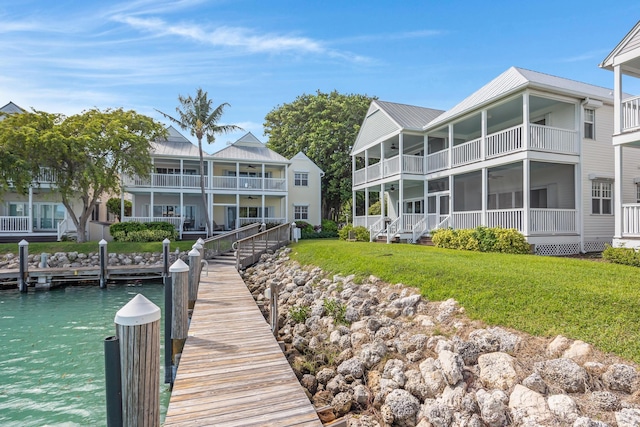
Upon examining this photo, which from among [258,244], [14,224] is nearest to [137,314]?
[258,244]

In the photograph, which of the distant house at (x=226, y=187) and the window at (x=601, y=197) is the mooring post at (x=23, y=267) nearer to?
the distant house at (x=226, y=187)

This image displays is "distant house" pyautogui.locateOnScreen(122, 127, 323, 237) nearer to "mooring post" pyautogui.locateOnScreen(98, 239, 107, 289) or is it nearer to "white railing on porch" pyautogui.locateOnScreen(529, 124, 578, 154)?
"mooring post" pyautogui.locateOnScreen(98, 239, 107, 289)

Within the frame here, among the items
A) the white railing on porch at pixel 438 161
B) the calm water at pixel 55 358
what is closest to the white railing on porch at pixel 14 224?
the calm water at pixel 55 358

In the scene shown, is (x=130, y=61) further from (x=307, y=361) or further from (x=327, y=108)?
(x=327, y=108)

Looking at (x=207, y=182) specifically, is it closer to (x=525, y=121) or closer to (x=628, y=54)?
(x=525, y=121)

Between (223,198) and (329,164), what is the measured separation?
10.4 m

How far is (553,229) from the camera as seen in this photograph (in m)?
12.5

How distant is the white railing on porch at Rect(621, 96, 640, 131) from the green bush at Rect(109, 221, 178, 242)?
72.0 feet

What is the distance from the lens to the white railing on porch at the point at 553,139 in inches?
491

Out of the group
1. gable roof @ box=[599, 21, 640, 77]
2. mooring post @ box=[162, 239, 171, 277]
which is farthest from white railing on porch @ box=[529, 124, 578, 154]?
mooring post @ box=[162, 239, 171, 277]

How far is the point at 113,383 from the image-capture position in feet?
7.70

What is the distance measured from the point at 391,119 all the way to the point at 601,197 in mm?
9882

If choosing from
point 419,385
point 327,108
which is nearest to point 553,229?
point 419,385

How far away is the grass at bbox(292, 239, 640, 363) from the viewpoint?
4.41 m
